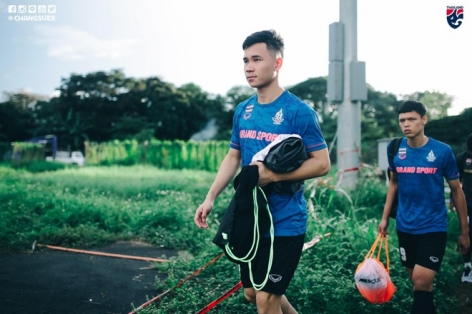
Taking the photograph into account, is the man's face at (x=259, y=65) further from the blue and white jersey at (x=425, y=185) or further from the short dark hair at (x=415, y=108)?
the blue and white jersey at (x=425, y=185)

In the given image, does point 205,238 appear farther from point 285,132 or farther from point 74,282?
point 285,132

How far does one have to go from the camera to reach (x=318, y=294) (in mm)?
4348

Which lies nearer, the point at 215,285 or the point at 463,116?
the point at 215,285

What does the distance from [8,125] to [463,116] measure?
4167cm

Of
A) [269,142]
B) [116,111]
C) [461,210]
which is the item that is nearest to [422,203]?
[461,210]

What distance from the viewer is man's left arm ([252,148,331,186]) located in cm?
263

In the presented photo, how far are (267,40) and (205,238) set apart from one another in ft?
15.2

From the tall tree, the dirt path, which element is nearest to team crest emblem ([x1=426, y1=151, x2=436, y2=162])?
the dirt path

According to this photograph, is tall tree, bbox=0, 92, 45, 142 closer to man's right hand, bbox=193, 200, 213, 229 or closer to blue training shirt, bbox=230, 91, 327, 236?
man's right hand, bbox=193, 200, 213, 229

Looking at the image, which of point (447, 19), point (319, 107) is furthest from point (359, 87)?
point (319, 107)

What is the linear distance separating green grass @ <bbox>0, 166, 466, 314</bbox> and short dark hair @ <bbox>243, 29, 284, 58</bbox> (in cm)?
252

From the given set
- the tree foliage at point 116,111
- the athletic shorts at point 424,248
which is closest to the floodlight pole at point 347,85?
the athletic shorts at point 424,248

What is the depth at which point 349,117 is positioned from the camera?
29.9 ft

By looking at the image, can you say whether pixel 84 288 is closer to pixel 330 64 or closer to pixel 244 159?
pixel 244 159
